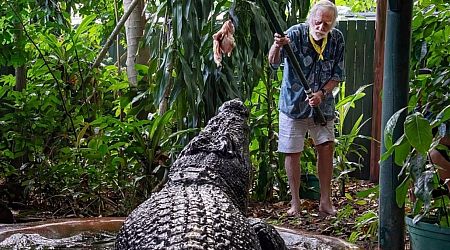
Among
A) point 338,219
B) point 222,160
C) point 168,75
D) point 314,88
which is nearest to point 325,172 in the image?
point 338,219

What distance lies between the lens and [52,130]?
16.9 feet

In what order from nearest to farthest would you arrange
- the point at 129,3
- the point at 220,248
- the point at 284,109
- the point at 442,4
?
the point at 220,248 < the point at 442,4 < the point at 284,109 < the point at 129,3

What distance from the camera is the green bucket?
290 cm

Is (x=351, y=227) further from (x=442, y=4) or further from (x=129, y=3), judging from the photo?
(x=129, y=3)

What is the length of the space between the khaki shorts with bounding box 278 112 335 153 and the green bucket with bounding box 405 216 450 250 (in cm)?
158

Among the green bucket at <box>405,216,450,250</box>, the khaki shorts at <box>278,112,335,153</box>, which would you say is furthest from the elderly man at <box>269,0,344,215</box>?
the green bucket at <box>405,216,450,250</box>

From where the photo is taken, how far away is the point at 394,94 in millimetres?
2750

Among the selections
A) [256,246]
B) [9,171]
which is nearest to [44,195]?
[9,171]

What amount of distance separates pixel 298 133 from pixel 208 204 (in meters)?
2.93

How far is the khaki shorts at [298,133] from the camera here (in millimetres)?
4614

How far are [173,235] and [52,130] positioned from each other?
3879mm

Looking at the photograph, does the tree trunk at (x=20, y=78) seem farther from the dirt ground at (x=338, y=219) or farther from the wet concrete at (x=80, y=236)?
the wet concrete at (x=80, y=236)

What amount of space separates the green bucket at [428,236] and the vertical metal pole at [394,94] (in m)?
0.18

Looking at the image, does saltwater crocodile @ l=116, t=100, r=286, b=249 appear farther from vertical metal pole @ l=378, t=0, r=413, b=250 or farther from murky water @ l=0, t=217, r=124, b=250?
murky water @ l=0, t=217, r=124, b=250
